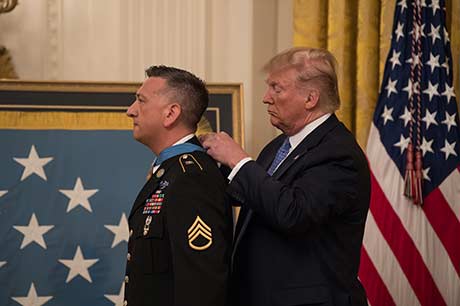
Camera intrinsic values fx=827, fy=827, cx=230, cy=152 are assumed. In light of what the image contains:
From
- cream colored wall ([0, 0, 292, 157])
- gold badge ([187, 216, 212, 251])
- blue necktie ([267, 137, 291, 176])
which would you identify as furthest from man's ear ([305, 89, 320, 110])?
cream colored wall ([0, 0, 292, 157])

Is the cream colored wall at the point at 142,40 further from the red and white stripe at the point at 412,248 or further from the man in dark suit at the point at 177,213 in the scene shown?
the man in dark suit at the point at 177,213

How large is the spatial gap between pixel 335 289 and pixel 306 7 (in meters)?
2.16

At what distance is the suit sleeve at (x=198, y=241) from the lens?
2.43m

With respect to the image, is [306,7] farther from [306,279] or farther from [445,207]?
[306,279]

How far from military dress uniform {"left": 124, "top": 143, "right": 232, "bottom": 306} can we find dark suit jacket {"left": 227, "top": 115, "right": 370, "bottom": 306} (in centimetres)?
10

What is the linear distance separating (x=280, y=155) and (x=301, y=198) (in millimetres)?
353

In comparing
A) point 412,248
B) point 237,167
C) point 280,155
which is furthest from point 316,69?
point 412,248

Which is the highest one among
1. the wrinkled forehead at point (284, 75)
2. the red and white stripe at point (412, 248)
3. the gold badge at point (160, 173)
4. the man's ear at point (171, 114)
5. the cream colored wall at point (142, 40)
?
the cream colored wall at point (142, 40)

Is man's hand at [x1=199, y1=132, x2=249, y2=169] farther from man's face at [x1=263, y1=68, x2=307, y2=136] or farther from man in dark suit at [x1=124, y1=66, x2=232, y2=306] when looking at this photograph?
man's face at [x1=263, y1=68, x2=307, y2=136]

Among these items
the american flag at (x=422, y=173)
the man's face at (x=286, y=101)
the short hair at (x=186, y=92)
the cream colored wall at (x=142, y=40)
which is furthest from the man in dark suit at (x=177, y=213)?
the cream colored wall at (x=142, y=40)

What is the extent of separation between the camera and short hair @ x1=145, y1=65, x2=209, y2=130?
105 inches

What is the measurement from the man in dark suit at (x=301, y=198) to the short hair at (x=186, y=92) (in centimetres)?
9

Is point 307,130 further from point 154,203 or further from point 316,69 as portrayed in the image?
point 154,203

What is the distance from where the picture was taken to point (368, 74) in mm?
4238
